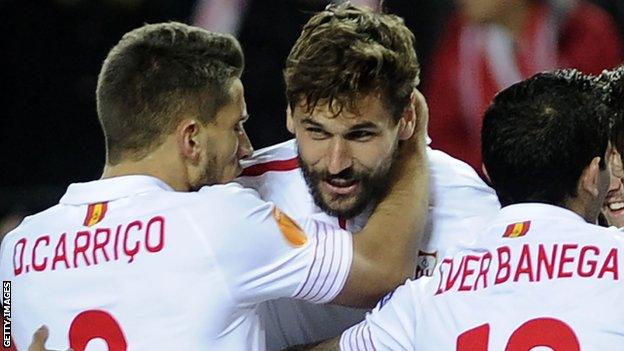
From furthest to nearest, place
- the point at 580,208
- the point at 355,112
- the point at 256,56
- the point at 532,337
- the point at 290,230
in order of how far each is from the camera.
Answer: the point at 256,56, the point at 355,112, the point at 290,230, the point at 580,208, the point at 532,337

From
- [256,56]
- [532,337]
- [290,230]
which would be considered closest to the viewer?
[532,337]

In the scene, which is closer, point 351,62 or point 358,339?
point 358,339

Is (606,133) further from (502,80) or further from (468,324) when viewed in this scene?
(502,80)

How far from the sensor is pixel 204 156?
2062 millimetres

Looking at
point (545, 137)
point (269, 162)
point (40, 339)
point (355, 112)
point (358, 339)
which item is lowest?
point (40, 339)

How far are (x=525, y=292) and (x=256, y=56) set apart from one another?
196cm

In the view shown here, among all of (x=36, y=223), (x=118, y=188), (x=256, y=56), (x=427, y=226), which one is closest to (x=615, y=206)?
(x=427, y=226)

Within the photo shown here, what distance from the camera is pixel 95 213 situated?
79.0 inches

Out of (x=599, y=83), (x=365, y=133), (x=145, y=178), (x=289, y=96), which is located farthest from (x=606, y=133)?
(x=145, y=178)

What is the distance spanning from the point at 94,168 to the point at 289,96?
1.67m

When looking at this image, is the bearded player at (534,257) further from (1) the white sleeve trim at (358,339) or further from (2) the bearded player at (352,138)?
(2) the bearded player at (352,138)

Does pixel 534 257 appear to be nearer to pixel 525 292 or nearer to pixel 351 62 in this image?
pixel 525 292

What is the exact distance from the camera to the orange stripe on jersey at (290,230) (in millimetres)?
2002

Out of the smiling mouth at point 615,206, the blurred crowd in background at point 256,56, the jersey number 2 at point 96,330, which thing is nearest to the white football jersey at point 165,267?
the jersey number 2 at point 96,330
